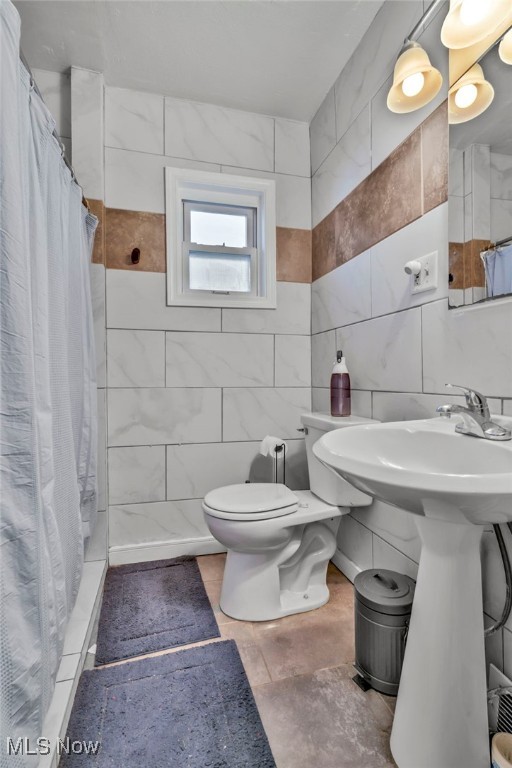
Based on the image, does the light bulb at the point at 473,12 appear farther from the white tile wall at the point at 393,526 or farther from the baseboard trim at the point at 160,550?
the baseboard trim at the point at 160,550

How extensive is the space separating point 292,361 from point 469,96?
1368 millimetres

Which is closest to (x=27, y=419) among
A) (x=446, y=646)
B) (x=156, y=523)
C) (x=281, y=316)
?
(x=446, y=646)

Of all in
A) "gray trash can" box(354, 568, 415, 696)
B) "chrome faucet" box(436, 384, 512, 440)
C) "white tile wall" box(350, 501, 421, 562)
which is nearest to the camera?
"chrome faucet" box(436, 384, 512, 440)

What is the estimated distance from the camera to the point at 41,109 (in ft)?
3.43

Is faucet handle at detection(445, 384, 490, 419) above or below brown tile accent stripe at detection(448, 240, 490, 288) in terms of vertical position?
below

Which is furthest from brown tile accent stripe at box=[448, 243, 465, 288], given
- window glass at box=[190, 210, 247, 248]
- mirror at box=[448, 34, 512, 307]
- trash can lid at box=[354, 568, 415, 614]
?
window glass at box=[190, 210, 247, 248]

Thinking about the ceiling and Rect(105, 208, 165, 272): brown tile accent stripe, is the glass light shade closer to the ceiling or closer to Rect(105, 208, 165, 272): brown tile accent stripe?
the ceiling

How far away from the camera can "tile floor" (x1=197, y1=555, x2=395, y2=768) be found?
3.12 ft

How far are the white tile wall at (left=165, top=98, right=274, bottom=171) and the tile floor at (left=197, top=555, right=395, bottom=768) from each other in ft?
7.38

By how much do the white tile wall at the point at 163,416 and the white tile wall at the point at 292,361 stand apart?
0.39 meters

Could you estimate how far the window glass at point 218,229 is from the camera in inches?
84.9

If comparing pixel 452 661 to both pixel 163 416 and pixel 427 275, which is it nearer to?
pixel 427 275

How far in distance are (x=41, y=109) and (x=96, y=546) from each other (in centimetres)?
177

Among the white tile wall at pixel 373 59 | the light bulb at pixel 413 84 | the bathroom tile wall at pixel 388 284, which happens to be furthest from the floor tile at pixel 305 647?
the white tile wall at pixel 373 59
